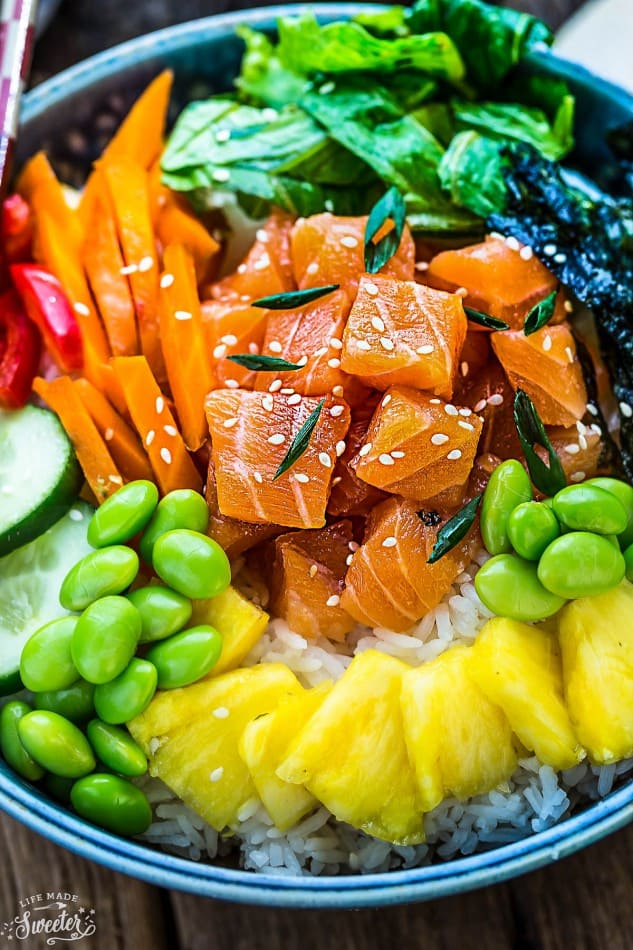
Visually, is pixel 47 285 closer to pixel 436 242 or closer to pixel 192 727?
pixel 436 242

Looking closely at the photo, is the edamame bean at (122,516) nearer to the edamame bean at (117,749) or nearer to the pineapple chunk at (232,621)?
the pineapple chunk at (232,621)

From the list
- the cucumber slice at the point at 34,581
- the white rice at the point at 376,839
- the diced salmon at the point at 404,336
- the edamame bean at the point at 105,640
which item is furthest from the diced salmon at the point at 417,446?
the cucumber slice at the point at 34,581

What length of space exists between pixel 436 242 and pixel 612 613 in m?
1.34

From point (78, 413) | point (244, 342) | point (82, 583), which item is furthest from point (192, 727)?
point (244, 342)

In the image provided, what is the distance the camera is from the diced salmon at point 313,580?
2496 millimetres

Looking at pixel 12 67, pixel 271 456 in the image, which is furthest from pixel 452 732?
pixel 12 67

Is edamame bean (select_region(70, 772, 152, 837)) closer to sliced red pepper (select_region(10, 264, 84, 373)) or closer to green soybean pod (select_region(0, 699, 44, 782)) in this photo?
green soybean pod (select_region(0, 699, 44, 782))

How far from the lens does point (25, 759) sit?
2.36 m

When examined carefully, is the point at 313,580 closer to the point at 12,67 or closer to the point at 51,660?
the point at 51,660

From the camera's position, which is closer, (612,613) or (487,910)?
(612,613)

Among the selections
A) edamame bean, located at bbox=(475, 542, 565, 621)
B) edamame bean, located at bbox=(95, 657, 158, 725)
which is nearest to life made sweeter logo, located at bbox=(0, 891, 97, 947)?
edamame bean, located at bbox=(95, 657, 158, 725)

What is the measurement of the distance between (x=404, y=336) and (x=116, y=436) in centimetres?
89

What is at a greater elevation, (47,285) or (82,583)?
(47,285)

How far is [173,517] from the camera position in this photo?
2404mm
